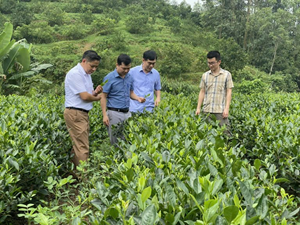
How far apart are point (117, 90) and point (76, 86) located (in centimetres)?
65

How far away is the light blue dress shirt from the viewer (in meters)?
3.52

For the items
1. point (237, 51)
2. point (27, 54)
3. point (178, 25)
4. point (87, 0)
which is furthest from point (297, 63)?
point (27, 54)

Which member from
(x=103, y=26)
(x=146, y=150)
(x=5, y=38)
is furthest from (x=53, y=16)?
(x=146, y=150)

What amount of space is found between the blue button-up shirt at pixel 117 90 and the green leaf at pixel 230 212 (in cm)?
299

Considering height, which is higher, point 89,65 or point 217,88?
point 89,65

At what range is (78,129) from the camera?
145 inches

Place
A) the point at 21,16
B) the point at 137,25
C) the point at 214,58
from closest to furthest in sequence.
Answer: the point at 214,58
the point at 21,16
the point at 137,25

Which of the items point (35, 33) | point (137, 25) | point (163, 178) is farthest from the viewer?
point (137, 25)

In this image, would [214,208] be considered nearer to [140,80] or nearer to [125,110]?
[125,110]

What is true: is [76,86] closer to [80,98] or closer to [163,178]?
[80,98]

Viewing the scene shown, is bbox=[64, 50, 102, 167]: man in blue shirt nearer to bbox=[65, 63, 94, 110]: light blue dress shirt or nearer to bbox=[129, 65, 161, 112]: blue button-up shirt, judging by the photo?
bbox=[65, 63, 94, 110]: light blue dress shirt

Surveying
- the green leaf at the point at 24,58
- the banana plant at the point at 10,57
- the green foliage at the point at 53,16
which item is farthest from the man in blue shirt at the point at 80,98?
the green foliage at the point at 53,16

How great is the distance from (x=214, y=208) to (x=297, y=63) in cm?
3804

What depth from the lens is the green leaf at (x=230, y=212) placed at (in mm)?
1133
